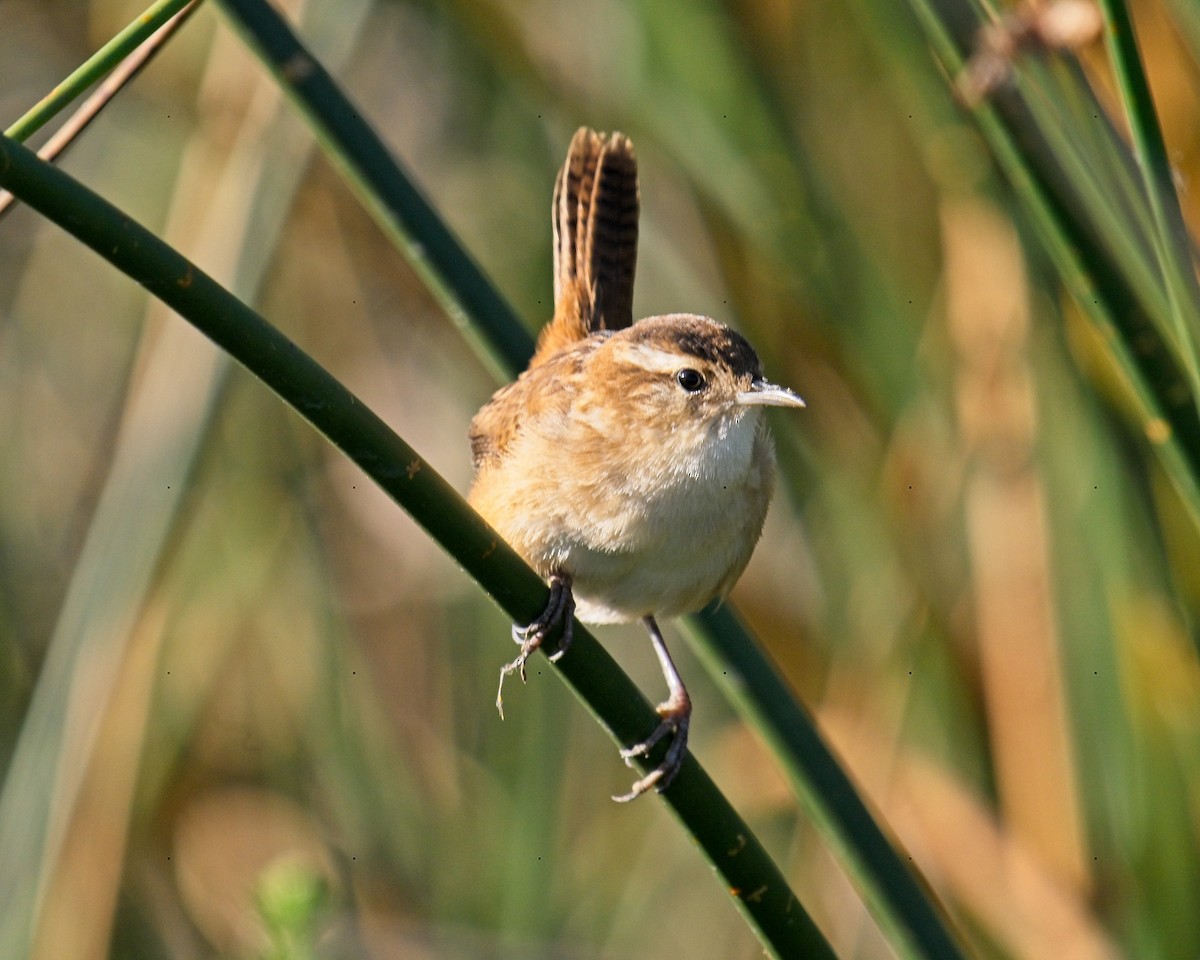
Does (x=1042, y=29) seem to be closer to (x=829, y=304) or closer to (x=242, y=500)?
(x=829, y=304)

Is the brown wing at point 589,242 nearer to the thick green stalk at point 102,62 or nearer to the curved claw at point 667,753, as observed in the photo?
the curved claw at point 667,753

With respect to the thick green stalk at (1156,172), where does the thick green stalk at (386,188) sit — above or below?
above

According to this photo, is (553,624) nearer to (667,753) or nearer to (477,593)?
(667,753)

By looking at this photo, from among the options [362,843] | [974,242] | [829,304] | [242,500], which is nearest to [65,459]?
[242,500]

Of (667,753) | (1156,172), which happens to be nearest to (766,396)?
(667,753)

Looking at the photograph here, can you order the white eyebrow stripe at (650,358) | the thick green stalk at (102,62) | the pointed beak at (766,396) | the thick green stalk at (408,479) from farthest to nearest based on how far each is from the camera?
the white eyebrow stripe at (650,358) < the pointed beak at (766,396) < the thick green stalk at (102,62) < the thick green stalk at (408,479)

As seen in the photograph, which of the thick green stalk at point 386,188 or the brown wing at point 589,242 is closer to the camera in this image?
the thick green stalk at point 386,188

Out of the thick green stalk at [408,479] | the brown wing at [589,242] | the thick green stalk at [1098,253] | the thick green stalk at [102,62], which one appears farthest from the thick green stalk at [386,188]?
the brown wing at [589,242]

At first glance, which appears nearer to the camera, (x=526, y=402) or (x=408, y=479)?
(x=408, y=479)

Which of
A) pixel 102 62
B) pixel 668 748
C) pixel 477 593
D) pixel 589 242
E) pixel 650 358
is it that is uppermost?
pixel 102 62
